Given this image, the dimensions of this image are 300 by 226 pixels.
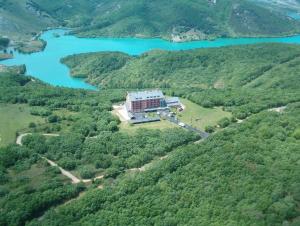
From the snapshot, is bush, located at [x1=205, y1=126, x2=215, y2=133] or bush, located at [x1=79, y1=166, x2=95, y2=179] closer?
bush, located at [x1=79, y1=166, x2=95, y2=179]

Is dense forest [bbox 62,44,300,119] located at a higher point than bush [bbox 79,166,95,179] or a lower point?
higher

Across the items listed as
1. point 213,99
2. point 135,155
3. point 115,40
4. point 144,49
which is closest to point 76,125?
point 135,155

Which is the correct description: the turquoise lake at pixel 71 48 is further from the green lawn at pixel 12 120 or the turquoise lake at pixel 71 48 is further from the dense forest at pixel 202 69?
the green lawn at pixel 12 120

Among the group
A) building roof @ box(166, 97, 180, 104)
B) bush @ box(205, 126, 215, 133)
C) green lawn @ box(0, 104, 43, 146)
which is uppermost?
building roof @ box(166, 97, 180, 104)

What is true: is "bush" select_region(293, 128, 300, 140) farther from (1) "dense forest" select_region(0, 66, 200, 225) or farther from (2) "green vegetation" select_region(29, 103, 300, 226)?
(1) "dense forest" select_region(0, 66, 200, 225)

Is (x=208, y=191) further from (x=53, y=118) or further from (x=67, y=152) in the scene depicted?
(x=53, y=118)

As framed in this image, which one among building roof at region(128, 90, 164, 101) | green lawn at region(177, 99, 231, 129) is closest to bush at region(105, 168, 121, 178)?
green lawn at region(177, 99, 231, 129)
